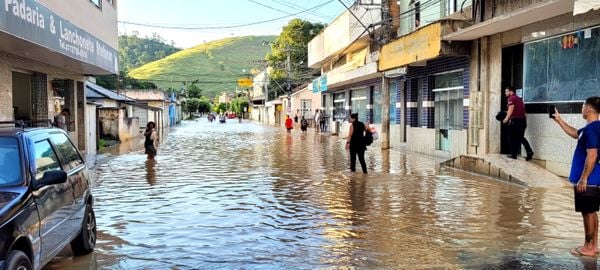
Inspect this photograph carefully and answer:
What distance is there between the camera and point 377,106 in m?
29.2

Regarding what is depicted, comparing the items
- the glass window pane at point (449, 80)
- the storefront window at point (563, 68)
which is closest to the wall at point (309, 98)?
the glass window pane at point (449, 80)

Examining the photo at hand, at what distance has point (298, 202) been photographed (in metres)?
10.3

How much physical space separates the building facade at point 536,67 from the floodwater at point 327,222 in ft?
6.72

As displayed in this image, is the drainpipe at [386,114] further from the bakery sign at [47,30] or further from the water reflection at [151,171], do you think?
the bakery sign at [47,30]

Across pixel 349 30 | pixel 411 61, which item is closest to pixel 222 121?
pixel 349 30

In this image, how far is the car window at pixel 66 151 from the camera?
6.35m

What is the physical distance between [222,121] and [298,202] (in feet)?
225

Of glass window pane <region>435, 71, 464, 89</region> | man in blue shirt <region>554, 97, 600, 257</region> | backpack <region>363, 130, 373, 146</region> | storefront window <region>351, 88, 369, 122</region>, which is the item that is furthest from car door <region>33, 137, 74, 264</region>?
storefront window <region>351, 88, 369, 122</region>

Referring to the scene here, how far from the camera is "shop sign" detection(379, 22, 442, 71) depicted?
16781 millimetres

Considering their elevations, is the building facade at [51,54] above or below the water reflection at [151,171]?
above

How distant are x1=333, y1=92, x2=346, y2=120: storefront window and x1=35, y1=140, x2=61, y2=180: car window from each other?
31314 mm

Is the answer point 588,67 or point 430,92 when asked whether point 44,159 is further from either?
point 430,92

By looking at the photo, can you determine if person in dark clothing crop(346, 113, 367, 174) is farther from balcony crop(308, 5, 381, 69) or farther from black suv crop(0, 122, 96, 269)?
balcony crop(308, 5, 381, 69)

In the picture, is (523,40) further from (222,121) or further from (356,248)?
(222,121)
